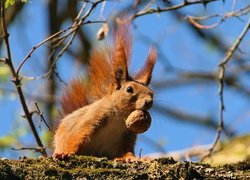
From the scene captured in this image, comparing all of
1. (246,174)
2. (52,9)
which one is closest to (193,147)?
(52,9)

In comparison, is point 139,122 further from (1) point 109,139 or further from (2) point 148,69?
(2) point 148,69

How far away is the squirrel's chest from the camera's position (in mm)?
3424

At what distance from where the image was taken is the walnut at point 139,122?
3.38m

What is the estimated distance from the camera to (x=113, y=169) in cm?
261

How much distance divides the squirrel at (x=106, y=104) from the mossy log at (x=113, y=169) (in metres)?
0.65

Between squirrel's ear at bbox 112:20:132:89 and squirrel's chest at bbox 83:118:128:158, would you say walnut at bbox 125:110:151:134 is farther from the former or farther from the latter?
squirrel's ear at bbox 112:20:132:89

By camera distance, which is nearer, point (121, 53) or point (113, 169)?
point (113, 169)

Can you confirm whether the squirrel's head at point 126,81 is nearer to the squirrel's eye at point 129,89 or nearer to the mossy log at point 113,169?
the squirrel's eye at point 129,89

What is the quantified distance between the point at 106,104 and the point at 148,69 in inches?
15.7

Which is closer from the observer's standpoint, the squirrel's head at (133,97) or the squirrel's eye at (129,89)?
the squirrel's head at (133,97)

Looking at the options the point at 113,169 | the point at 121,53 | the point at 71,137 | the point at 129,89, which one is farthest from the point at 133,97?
the point at 113,169

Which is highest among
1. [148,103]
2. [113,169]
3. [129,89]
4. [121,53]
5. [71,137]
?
[121,53]

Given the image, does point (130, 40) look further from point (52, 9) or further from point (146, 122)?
point (52, 9)

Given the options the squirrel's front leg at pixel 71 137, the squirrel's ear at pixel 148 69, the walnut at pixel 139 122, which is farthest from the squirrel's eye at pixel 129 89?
the squirrel's front leg at pixel 71 137
